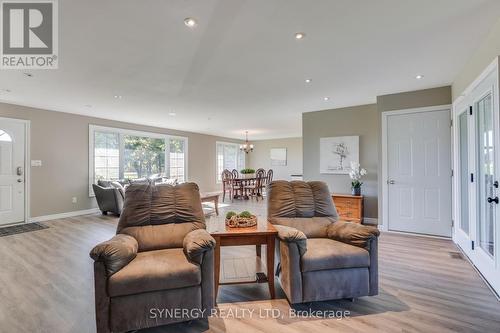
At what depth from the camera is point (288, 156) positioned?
11.5 meters

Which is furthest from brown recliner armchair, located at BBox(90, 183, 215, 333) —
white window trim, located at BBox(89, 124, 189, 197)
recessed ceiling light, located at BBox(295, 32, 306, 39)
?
white window trim, located at BBox(89, 124, 189, 197)

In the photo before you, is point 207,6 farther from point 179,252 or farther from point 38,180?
point 38,180

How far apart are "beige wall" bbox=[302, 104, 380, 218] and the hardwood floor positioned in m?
1.84

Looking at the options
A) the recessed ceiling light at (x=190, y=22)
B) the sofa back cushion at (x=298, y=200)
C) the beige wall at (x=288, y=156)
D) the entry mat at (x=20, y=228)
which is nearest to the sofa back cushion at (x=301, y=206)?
the sofa back cushion at (x=298, y=200)

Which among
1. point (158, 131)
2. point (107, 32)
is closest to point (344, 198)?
point (107, 32)

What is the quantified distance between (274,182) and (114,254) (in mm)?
1675

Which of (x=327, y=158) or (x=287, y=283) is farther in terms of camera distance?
(x=327, y=158)

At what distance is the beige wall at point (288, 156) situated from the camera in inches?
446

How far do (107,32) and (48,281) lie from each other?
260cm

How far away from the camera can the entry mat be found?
4.50m

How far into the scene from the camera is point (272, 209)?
2.73 meters

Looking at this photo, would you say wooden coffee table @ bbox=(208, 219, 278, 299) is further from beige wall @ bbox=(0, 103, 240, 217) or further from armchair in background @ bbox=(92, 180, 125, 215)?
beige wall @ bbox=(0, 103, 240, 217)

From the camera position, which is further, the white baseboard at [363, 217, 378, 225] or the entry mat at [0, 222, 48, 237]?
the white baseboard at [363, 217, 378, 225]

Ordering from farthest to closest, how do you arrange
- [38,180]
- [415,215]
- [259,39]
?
[38,180], [415,215], [259,39]
